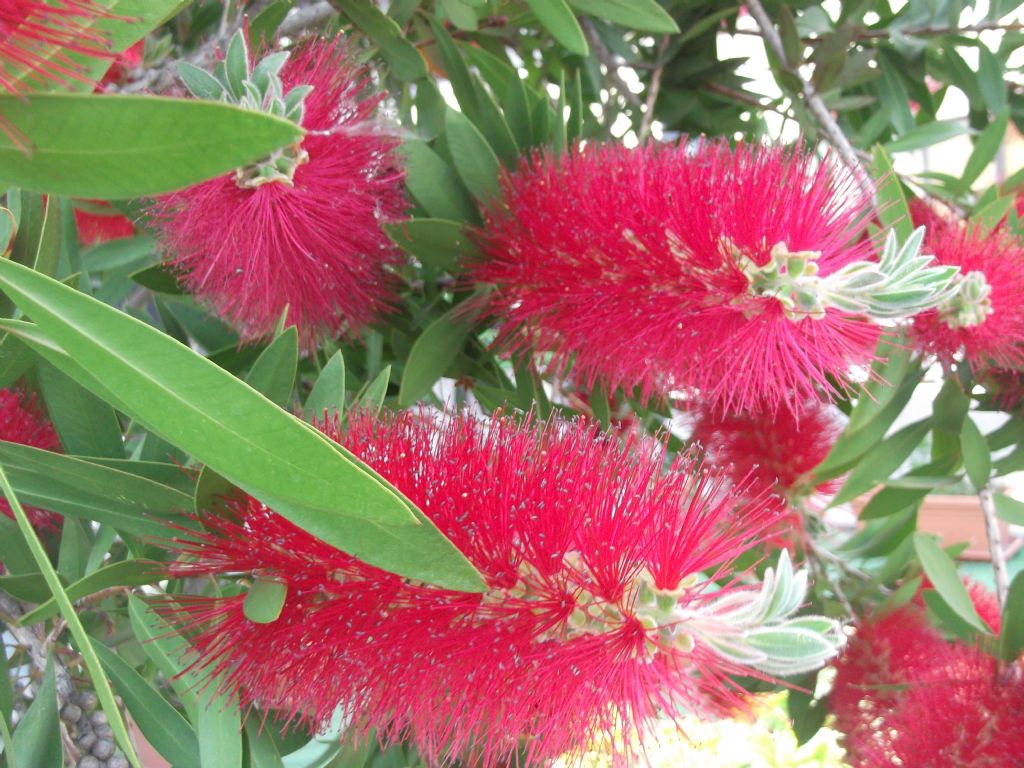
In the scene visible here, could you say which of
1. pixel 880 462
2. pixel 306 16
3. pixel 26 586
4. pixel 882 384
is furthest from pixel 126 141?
pixel 880 462

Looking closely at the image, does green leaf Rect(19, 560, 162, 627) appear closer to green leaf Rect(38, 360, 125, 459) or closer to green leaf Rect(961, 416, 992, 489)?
green leaf Rect(38, 360, 125, 459)

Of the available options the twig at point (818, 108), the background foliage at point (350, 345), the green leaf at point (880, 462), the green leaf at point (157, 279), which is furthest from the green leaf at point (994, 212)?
the green leaf at point (157, 279)

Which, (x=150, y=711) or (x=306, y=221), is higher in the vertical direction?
(x=306, y=221)

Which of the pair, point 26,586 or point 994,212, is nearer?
point 26,586

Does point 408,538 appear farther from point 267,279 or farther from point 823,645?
point 267,279

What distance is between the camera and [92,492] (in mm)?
566

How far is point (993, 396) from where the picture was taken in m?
0.98

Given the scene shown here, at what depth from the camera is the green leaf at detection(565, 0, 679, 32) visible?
850 mm

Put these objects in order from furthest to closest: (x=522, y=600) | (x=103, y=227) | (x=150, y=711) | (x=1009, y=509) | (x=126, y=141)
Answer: (x=103, y=227) → (x=1009, y=509) → (x=150, y=711) → (x=522, y=600) → (x=126, y=141)

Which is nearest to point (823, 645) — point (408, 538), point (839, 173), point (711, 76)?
point (408, 538)

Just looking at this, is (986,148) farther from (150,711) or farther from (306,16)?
(150,711)

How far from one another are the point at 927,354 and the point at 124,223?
0.87 m

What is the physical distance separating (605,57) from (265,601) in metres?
0.79

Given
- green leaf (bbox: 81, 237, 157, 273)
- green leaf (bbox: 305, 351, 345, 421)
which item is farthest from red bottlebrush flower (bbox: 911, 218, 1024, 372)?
green leaf (bbox: 81, 237, 157, 273)
